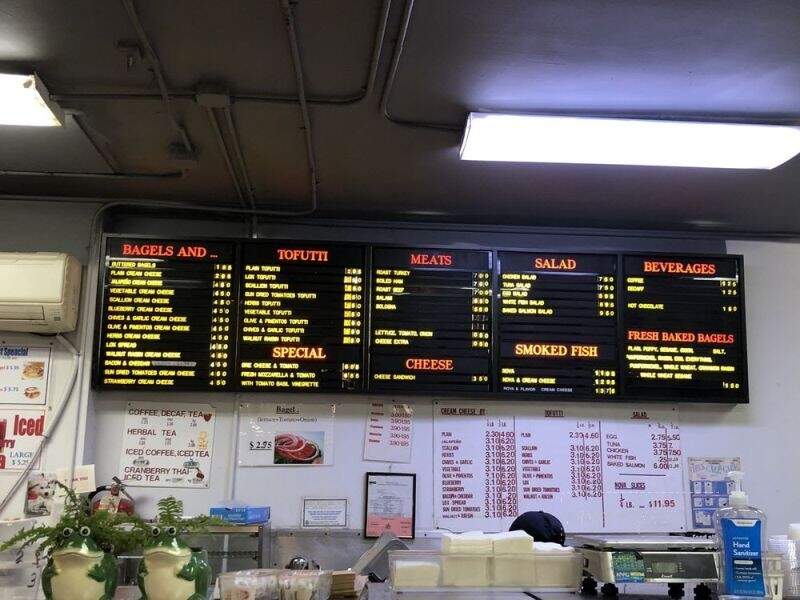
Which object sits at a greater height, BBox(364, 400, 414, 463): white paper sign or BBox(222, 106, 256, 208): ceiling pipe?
BBox(222, 106, 256, 208): ceiling pipe

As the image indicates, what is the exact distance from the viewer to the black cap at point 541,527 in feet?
12.1

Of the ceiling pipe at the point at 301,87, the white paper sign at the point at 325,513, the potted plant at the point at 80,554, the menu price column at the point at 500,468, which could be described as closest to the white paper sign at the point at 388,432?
the white paper sign at the point at 325,513

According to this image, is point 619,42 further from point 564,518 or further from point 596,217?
point 564,518

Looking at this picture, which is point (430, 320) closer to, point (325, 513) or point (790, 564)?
Result: point (325, 513)

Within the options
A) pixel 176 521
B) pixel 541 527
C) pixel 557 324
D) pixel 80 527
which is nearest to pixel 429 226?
pixel 557 324

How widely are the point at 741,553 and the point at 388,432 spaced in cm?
224

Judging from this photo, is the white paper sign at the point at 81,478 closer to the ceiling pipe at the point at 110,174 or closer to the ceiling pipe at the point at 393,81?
the ceiling pipe at the point at 110,174

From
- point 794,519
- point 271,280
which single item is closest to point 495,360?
point 271,280

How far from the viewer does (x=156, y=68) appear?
283cm

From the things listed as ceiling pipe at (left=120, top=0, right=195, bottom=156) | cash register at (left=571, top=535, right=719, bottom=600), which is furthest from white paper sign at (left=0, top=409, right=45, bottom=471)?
cash register at (left=571, top=535, right=719, bottom=600)

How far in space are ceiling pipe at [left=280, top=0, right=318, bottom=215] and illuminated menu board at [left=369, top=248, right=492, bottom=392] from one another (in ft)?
2.05

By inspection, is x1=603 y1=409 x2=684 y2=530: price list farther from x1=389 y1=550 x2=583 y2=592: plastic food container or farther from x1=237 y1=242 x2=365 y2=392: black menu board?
x1=389 y1=550 x2=583 y2=592: plastic food container

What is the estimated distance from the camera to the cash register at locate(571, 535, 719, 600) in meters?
2.44

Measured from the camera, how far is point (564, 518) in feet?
14.0
